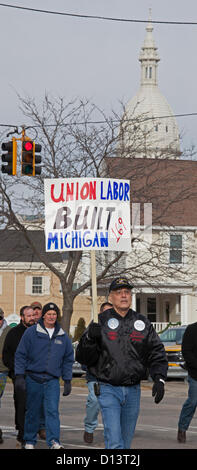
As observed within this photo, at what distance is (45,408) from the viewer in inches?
468

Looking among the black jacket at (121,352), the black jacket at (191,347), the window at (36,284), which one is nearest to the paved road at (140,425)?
the black jacket at (191,347)

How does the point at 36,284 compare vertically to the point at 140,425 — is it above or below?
above

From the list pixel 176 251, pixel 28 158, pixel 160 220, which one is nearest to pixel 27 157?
pixel 28 158

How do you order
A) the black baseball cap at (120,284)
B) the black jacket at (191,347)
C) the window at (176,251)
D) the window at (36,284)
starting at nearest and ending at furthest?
the black baseball cap at (120,284) → the black jacket at (191,347) → the window at (176,251) → the window at (36,284)

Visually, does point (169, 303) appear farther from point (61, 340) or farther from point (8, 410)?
point (61, 340)

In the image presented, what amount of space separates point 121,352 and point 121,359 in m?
0.06

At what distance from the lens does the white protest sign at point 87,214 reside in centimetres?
1335

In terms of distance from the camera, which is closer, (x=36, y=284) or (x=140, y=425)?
(x=140, y=425)

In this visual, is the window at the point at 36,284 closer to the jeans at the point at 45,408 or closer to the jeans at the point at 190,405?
the jeans at the point at 190,405

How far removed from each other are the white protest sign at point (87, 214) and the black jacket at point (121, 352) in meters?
4.30

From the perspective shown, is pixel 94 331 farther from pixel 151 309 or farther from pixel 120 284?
pixel 151 309

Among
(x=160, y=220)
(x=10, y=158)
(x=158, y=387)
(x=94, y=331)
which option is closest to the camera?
(x=94, y=331)

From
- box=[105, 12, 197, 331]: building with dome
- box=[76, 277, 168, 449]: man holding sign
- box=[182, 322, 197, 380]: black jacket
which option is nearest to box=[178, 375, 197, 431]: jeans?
box=[182, 322, 197, 380]: black jacket

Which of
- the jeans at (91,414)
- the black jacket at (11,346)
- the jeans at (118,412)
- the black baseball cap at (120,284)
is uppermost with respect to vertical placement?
the black baseball cap at (120,284)
